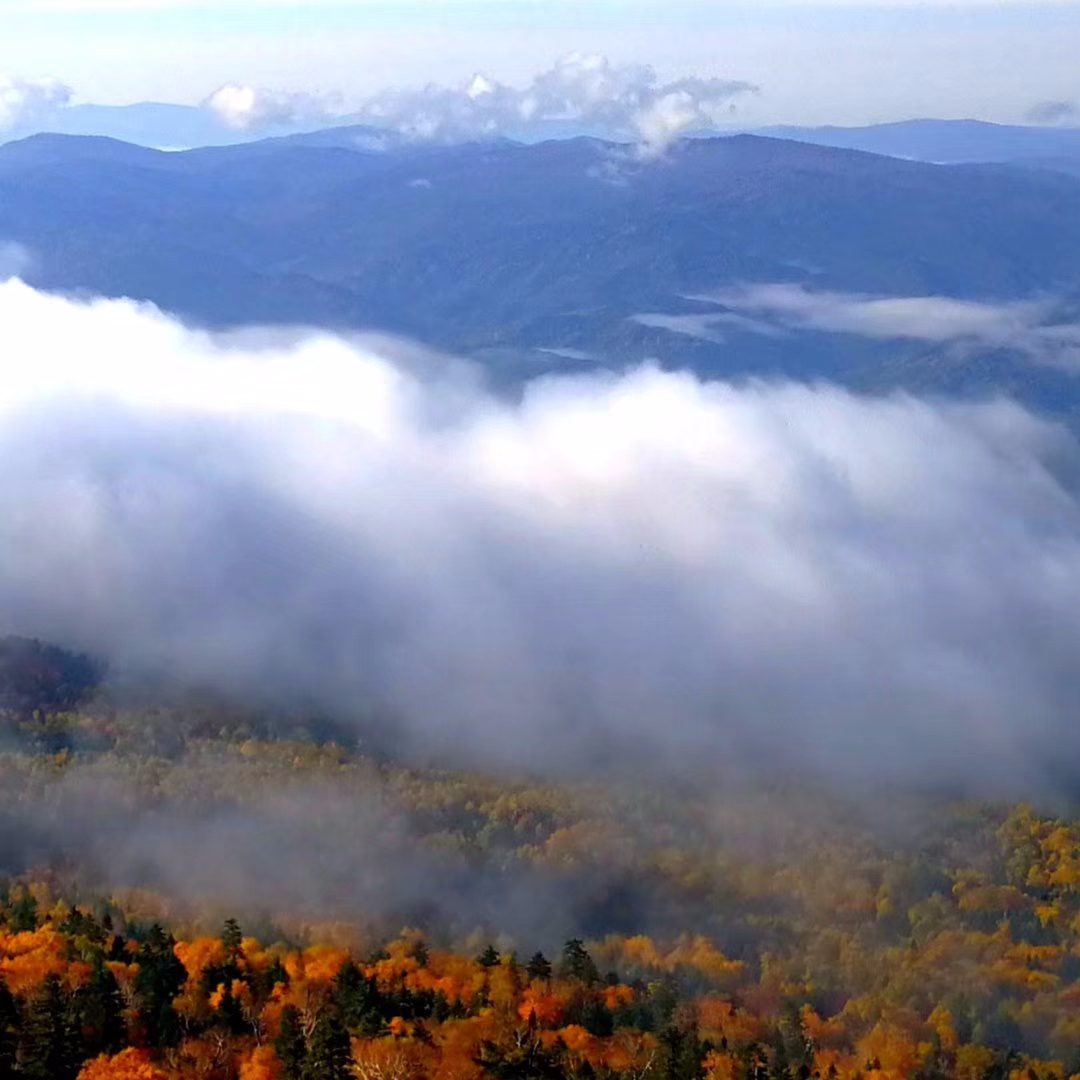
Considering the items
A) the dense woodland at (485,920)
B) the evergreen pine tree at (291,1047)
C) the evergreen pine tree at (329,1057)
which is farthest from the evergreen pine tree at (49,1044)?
the evergreen pine tree at (329,1057)

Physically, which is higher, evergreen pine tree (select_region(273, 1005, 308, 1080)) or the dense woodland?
evergreen pine tree (select_region(273, 1005, 308, 1080))

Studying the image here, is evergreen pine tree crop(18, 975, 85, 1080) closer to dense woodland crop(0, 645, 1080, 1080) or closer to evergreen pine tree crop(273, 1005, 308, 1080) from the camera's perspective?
dense woodland crop(0, 645, 1080, 1080)

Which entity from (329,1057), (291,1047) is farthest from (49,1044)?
(329,1057)

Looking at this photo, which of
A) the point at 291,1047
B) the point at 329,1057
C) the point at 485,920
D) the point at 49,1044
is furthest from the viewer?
the point at 485,920

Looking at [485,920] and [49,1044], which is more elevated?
[49,1044]

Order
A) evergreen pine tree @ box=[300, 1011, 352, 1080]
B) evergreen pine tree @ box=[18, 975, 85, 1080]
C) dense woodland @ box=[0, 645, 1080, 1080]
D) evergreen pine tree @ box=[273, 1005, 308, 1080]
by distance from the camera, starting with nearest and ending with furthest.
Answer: evergreen pine tree @ box=[18, 975, 85, 1080] < evergreen pine tree @ box=[300, 1011, 352, 1080] < evergreen pine tree @ box=[273, 1005, 308, 1080] < dense woodland @ box=[0, 645, 1080, 1080]

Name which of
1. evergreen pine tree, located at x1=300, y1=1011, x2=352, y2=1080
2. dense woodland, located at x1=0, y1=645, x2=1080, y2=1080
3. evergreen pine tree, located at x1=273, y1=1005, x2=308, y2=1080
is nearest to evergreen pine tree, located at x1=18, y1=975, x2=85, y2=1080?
dense woodland, located at x1=0, y1=645, x2=1080, y2=1080

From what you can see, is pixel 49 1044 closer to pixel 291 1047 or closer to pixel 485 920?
pixel 291 1047

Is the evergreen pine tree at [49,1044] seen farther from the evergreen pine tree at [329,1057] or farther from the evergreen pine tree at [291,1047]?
the evergreen pine tree at [329,1057]

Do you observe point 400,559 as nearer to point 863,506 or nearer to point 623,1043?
point 863,506
